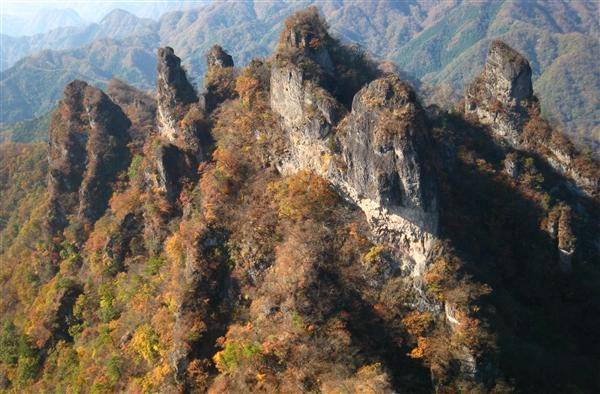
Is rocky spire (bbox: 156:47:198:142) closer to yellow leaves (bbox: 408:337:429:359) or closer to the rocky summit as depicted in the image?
the rocky summit

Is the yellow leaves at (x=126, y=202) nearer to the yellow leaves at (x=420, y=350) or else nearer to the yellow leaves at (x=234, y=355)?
the yellow leaves at (x=234, y=355)

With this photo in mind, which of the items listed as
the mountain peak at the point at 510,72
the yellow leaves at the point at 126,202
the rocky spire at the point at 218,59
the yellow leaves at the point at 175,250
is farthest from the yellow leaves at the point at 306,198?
the mountain peak at the point at 510,72

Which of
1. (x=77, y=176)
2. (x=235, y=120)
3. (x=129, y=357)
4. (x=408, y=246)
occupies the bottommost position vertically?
(x=77, y=176)

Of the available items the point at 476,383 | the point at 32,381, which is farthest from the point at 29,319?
the point at 476,383

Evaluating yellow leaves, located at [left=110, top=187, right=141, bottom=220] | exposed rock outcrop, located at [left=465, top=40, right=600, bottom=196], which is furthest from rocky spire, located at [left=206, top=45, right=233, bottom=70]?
exposed rock outcrop, located at [left=465, top=40, right=600, bottom=196]

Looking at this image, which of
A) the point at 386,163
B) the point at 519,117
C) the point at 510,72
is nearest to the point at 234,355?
the point at 386,163

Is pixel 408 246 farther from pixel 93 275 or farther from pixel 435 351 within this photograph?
pixel 93 275

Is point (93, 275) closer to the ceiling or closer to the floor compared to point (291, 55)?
closer to the floor

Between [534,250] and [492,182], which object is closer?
[534,250]

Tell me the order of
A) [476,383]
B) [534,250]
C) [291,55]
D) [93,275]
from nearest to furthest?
[476,383] < [534,250] < [291,55] < [93,275]
